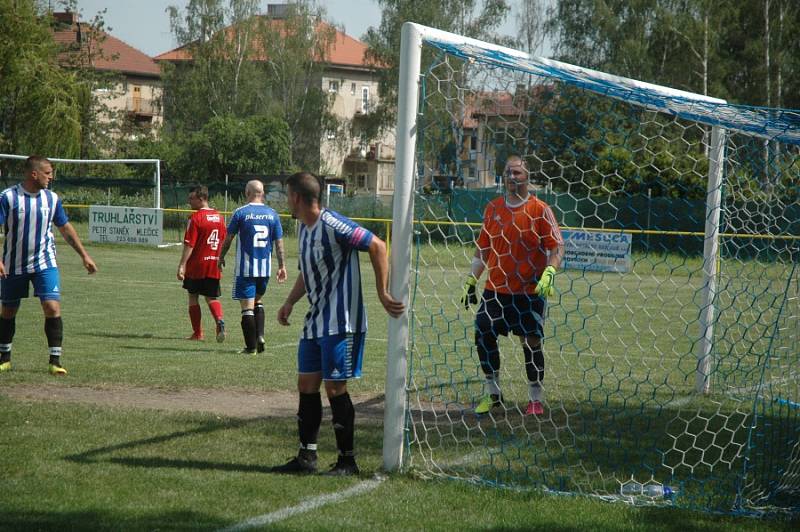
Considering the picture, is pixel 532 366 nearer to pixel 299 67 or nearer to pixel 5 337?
pixel 5 337

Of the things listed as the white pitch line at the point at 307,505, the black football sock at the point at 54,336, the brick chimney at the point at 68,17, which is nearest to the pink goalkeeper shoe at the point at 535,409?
the white pitch line at the point at 307,505

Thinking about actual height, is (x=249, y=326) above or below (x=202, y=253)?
below

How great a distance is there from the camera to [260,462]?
240 inches

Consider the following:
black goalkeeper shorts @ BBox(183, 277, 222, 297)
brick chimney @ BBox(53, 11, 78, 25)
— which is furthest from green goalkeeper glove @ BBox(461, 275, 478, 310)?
brick chimney @ BBox(53, 11, 78, 25)

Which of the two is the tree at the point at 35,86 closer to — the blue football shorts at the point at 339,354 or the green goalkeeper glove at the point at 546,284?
the green goalkeeper glove at the point at 546,284

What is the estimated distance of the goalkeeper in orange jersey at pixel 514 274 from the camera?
293 inches

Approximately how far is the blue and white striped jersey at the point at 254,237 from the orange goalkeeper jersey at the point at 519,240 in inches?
152

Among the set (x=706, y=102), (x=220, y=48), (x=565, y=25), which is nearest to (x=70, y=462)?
(x=706, y=102)

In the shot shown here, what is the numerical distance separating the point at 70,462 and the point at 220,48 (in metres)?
56.3

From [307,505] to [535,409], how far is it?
2.91m

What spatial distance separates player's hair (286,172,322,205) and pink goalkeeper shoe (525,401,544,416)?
2722 mm

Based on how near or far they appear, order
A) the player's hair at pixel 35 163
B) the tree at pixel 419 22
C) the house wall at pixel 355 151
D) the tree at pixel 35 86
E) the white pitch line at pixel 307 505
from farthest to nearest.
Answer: the house wall at pixel 355 151 < the tree at pixel 419 22 < the tree at pixel 35 86 < the player's hair at pixel 35 163 < the white pitch line at pixel 307 505

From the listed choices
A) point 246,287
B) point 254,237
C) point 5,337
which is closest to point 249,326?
point 246,287

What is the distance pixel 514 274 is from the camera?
295 inches
